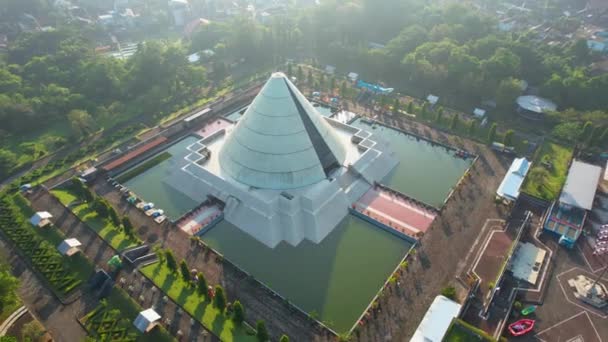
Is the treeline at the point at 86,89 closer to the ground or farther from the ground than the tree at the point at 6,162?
farther from the ground

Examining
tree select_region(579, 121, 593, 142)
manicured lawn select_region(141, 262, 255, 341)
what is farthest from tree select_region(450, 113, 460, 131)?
manicured lawn select_region(141, 262, 255, 341)

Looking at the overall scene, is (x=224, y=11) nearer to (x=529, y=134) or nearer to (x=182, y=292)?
(x=529, y=134)

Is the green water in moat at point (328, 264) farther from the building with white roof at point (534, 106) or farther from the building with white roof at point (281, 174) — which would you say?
the building with white roof at point (534, 106)

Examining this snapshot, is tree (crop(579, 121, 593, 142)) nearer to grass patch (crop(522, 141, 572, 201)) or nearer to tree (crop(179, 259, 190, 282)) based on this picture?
grass patch (crop(522, 141, 572, 201))

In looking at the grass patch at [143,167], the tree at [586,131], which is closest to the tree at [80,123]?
the grass patch at [143,167]

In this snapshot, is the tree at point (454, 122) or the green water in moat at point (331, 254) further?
the tree at point (454, 122)

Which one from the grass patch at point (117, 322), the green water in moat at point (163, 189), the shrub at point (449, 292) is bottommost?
the grass patch at point (117, 322)

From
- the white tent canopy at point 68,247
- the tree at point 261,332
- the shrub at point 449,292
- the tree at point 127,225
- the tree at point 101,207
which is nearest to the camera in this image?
the tree at point 261,332
